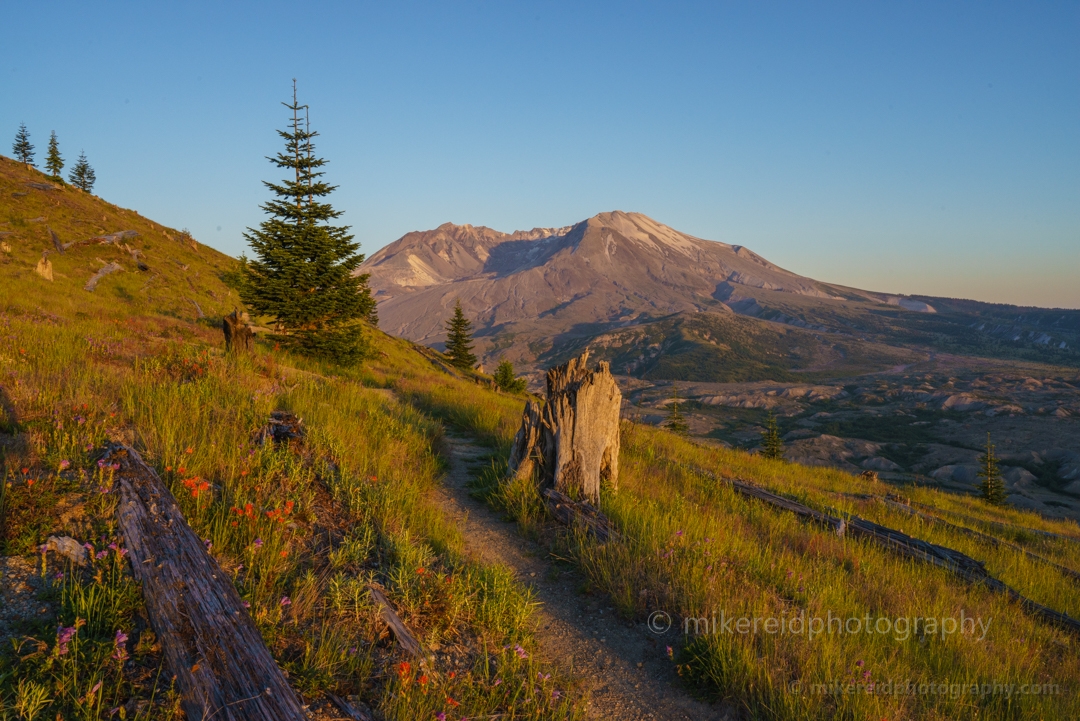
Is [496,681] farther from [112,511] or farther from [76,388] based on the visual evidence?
[76,388]

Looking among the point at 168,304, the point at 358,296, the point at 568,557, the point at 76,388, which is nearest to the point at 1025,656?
the point at 568,557

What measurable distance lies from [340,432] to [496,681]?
14.8ft

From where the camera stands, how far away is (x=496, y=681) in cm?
299

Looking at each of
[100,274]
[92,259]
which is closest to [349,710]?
[100,274]

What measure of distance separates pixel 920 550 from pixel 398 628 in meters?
6.66

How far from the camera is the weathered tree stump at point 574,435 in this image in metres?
6.68

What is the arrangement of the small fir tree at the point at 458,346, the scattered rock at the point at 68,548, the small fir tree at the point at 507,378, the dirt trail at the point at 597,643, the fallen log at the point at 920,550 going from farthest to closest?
the small fir tree at the point at 458,346, the small fir tree at the point at 507,378, the fallen log at the point at 920,550, the dirt trail at the point at 597,643, the scattered rock at the point at 68,548

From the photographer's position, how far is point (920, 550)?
6.48 meters

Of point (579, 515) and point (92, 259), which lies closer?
point (579, 515)

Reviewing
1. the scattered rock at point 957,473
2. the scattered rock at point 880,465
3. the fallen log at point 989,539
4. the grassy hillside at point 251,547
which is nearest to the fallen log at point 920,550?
the fallen log at point 989,539

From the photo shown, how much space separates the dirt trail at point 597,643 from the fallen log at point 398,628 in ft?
3.57

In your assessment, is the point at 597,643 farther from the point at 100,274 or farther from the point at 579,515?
the point at 100,274

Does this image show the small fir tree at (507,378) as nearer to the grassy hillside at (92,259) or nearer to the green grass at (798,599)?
the grassy hillside at (92,259)

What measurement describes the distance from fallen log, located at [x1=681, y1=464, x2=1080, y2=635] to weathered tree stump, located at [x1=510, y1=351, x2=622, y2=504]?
102 inches
